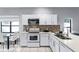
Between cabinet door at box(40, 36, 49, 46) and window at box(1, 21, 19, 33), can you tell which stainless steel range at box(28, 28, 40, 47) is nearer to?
cabinet door at box(40, 36, 49, 46)

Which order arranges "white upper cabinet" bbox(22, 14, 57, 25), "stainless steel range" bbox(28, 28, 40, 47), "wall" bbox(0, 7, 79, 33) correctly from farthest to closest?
"wall" bbox(0, 7, 79, 33), "white upper cabinet" bbox(22, 14, 57, 25), "stainless steel range" bbox(28, 28, 40, 47)

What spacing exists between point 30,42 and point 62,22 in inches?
101

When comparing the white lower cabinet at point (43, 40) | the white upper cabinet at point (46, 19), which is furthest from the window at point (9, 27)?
the white lower cabinet at point (43, 40)

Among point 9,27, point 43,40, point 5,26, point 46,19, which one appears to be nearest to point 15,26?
point 9,27

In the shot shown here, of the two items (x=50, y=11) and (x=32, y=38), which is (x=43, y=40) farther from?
(x=50, y=11)

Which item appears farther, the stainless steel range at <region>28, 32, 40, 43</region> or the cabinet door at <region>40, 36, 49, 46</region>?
the cabinet door at <region>40, 36, 49, 46</region>

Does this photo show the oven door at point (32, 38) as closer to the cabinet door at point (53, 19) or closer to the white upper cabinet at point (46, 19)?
the white upper cabinet at point (46, 19)

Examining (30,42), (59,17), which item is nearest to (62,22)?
(59,17)

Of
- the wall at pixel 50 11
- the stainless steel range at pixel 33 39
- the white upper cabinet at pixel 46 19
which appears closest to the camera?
the stainless steel range at pixel 33 39

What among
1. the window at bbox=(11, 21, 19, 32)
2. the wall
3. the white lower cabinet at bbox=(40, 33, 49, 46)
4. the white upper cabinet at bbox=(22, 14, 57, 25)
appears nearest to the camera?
the white lower cabinet at bbox=(40, 33, 49, 46)

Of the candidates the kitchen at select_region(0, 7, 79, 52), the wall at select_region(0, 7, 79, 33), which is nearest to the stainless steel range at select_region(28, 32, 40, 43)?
the kitchen at select_region(0, 7, 79, 52)

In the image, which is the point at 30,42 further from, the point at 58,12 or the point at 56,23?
the point at 58,12

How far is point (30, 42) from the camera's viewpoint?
715 cm

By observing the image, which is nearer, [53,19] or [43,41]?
[43,41]
